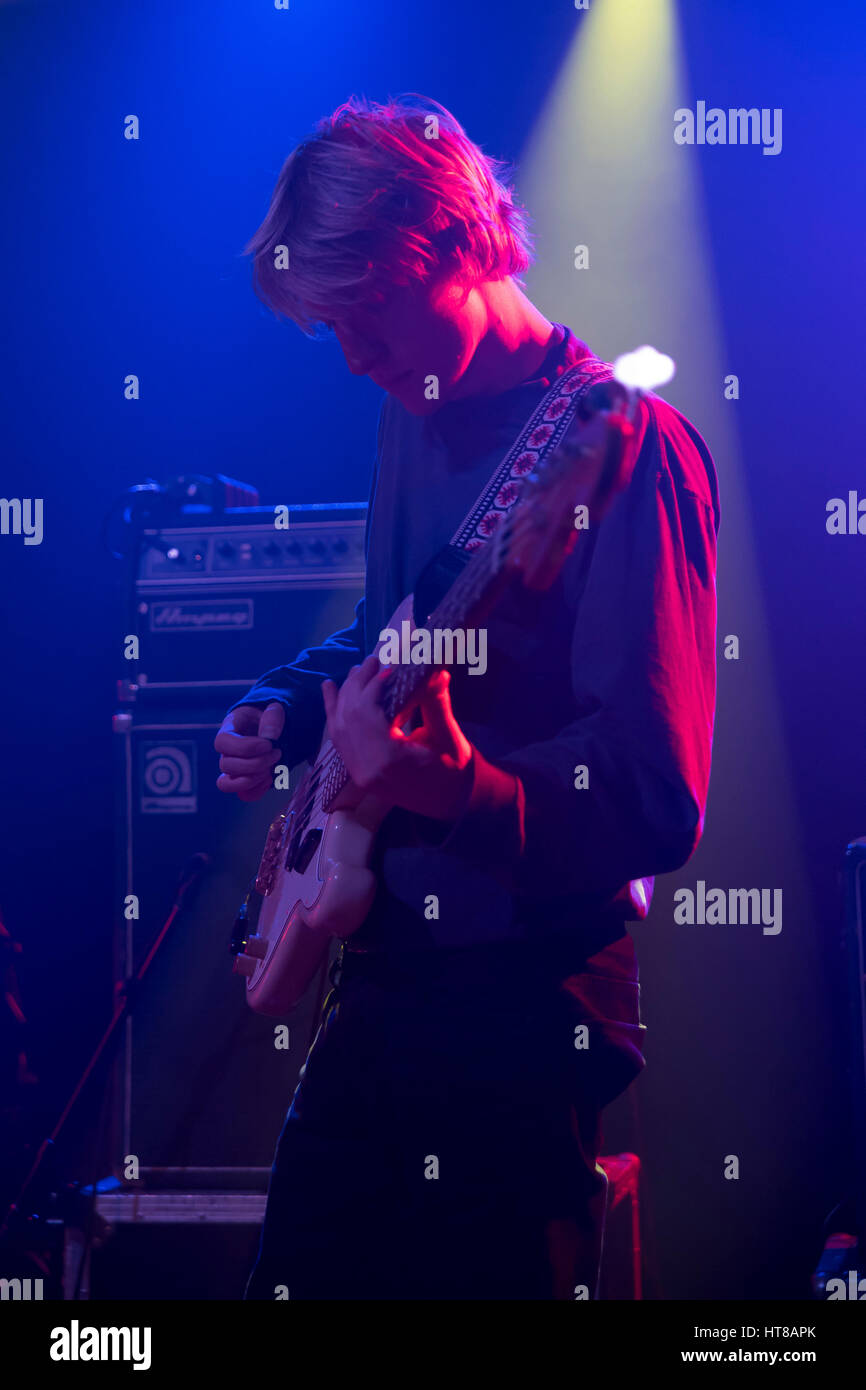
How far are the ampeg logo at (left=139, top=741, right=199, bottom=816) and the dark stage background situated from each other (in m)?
0.45

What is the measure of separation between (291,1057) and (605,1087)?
96 cm

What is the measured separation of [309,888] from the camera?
128 cm

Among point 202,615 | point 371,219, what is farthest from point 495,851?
point 202,615

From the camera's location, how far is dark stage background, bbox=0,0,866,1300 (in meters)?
2.03

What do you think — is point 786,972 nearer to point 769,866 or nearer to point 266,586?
point 769,866

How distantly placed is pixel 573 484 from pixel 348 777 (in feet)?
1.54

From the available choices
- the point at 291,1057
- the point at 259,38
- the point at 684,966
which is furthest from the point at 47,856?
the point at 259,38

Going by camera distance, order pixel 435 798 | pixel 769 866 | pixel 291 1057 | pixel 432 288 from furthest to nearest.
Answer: pixel 769 866 < pixel 291 1057 < pixel 432 288 < pixel 435 798

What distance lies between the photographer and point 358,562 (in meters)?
2.13

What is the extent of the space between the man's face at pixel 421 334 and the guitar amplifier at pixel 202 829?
2.40 feet

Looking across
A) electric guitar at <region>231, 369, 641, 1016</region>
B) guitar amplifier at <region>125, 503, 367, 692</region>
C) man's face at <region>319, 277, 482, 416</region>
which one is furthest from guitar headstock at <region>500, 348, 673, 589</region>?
guitar amplifier at <region>125, 503, 367, 692</region>

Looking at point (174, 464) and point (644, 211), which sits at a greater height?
point (644, 211)

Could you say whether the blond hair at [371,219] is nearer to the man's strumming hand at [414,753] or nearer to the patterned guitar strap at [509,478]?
the patterned guitar strap at [509,478]

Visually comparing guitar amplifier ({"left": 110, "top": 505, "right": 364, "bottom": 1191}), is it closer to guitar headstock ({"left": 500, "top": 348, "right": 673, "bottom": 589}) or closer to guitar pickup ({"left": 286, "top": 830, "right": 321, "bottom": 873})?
guitar pickup ({"left": 286, "top": 830, "right": 321, "bottom": 873})
